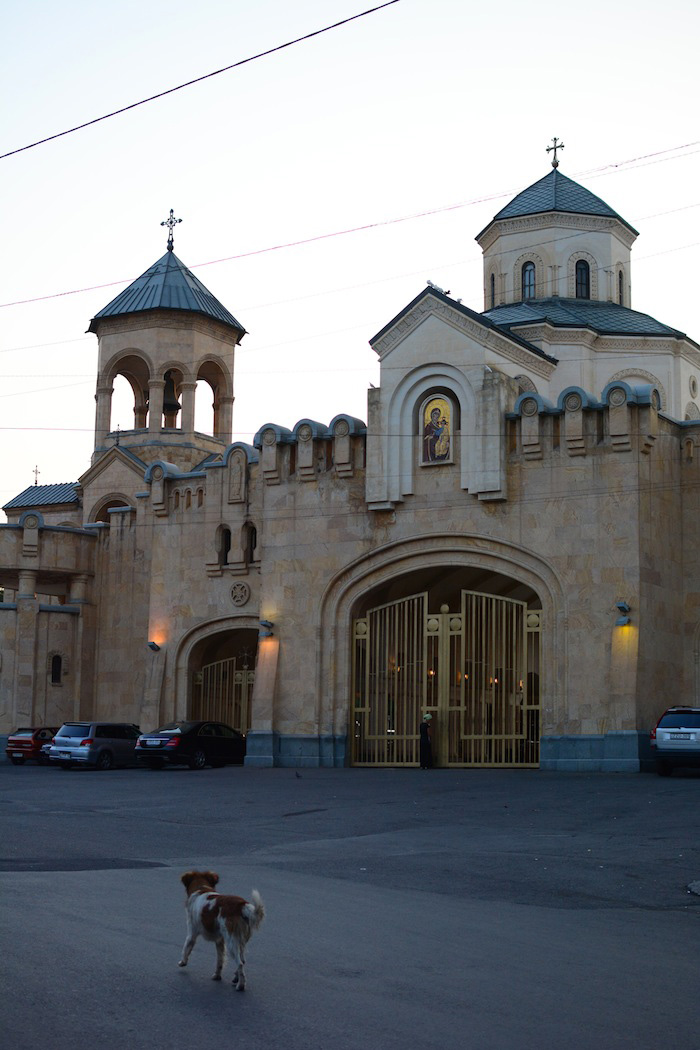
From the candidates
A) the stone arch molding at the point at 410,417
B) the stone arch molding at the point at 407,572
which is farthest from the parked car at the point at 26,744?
the stone arch molding at the point at 410,417

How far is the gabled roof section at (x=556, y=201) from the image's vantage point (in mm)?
43438

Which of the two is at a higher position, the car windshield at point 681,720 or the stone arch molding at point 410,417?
the stone arch molding at point 410,417

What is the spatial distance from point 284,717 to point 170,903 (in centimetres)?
2273

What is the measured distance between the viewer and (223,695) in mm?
38250

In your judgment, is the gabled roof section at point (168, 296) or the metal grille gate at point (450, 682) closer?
the metal grille gate at point (450, 682)

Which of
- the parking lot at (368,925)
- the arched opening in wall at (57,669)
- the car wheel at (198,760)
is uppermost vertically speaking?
the arched opening in wall at (57,669)

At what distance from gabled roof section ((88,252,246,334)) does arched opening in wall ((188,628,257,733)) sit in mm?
17943

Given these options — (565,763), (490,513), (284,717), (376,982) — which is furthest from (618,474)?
(376,982)

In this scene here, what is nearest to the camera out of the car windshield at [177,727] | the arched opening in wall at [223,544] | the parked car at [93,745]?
the car windshield at [177,727]

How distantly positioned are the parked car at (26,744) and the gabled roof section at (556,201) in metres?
21.8

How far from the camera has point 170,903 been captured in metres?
11.1

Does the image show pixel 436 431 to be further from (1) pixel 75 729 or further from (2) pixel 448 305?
(1) pixel 75 729

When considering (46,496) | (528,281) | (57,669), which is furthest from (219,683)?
(46,496)

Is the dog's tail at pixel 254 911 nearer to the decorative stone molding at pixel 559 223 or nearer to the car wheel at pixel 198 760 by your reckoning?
the car wheel at pixel 198 760
